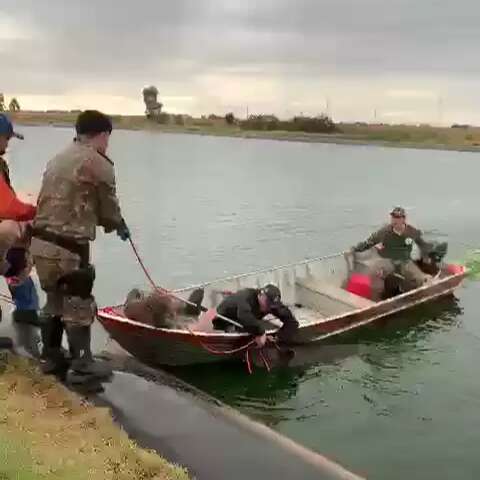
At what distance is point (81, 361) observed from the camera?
24.5 ft

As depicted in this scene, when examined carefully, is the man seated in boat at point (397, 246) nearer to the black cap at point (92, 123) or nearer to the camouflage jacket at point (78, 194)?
the camouflage jacket at point (78, 194)

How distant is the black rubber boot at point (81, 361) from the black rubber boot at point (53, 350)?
118 mm

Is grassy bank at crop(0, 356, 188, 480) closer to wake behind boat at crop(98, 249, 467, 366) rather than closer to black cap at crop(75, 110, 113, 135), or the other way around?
black cap at crop(75, 110, 113, 135)

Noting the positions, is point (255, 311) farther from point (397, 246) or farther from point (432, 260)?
point (432, 260)

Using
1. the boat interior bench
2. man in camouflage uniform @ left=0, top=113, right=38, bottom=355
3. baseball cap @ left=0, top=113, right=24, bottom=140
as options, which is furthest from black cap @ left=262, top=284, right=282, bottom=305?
baseball cap @ left=0, top=113, right=24, bottom=140

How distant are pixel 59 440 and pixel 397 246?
1133cm

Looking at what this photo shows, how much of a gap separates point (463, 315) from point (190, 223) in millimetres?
18569

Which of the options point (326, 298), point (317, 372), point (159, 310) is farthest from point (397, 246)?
point (159, 310)

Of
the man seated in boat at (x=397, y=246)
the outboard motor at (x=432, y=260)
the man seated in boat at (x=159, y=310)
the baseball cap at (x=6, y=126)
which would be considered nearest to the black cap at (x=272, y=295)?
the man seated in boat at (x=159, y=310)

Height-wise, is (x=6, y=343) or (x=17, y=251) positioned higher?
(x=17, y=251)

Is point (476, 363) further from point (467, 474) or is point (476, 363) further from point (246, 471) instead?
point (246, 471)

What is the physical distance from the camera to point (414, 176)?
7219cm

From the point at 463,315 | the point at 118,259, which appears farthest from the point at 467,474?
the point at 118,259

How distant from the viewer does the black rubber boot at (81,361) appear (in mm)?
7270
